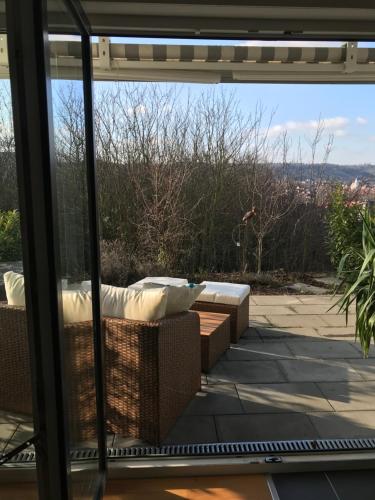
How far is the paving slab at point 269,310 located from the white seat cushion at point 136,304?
2.64m

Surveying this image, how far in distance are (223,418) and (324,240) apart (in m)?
4.39

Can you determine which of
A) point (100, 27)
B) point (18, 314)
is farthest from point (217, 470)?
point (100, 27)

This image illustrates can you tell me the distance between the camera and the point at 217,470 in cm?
211

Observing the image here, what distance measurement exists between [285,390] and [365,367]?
813 millimetres

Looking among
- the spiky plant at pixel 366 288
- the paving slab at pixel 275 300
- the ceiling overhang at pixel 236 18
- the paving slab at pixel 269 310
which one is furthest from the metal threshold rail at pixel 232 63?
the paving slab at pixel 275 300

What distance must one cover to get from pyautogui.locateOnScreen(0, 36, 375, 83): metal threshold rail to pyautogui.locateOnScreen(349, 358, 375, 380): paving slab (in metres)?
2.04

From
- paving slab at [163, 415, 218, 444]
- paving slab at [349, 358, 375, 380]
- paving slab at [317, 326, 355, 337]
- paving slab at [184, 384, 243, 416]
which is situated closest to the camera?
paving slab at [163, 415, 218, 444]

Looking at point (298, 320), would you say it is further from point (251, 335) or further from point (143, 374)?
point (143, 374)

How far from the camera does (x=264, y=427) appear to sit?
98.2 inches

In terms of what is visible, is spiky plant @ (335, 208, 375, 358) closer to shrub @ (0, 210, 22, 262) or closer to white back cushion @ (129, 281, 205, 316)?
white back cushion @ (129, 281, 205, 316)

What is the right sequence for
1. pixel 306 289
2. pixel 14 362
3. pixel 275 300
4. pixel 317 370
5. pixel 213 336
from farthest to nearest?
1. pixel 306 289
2. pixel 275 300
3. pixel 317 370
4. pixel 213 336
5. pixel 14 362

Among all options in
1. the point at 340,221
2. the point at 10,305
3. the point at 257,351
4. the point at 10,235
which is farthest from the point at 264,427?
the point at 340,221

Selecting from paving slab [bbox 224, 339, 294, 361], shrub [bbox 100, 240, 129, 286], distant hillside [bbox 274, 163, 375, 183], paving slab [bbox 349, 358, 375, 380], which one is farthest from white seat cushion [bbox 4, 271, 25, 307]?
distant hillside [bbox 274, 163, 375, 183]

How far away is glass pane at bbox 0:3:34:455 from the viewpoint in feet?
3.24
